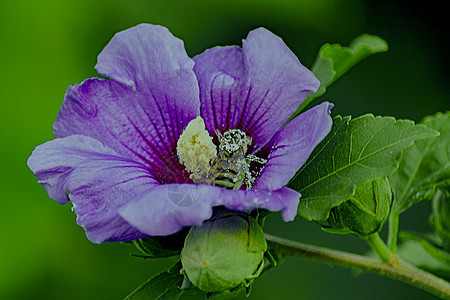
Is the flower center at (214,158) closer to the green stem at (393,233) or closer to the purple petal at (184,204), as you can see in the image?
the purple petal at (184,204)

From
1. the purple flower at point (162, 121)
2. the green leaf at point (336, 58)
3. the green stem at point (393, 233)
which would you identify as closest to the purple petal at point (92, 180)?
the purple flower at point (162, 121)

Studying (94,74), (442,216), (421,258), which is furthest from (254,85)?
(94,74)

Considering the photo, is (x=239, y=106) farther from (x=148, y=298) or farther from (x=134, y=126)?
(x=148, y=298)

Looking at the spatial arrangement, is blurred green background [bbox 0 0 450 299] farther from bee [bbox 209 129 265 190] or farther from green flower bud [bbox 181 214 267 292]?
green flower bud [bbox 181 214 267 292]

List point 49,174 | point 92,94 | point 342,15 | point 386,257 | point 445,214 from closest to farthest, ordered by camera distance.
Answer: point 49,174, point 92,94, point 386,257, point 445,214, point 342,15

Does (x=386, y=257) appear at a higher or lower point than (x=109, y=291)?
higher

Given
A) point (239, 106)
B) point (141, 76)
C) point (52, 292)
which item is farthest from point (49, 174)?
point (52, 292)

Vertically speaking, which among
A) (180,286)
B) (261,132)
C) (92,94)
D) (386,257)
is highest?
(92,94)
